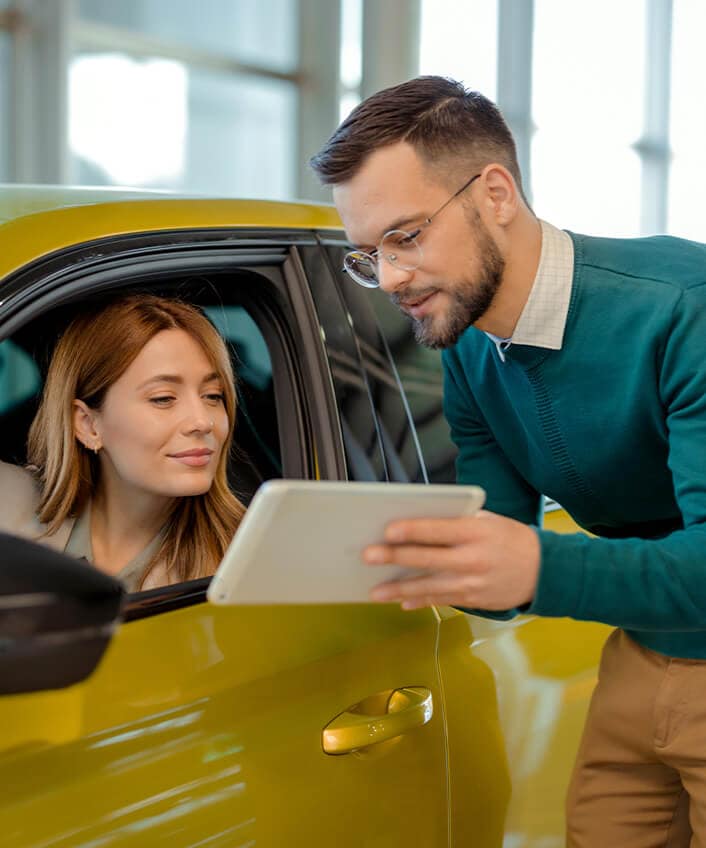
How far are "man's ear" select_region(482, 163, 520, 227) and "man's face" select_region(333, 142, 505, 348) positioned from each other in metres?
0.03

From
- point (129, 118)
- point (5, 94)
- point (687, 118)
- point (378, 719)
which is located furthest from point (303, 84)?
point (378, 719)

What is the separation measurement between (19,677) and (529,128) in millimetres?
9487

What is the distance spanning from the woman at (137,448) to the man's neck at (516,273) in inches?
17.5

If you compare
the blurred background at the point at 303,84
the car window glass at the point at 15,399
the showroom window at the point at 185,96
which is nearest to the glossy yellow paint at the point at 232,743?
the car window glass at the point at 15,399

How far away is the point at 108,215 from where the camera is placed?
163 cm

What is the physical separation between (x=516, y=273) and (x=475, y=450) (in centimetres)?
37

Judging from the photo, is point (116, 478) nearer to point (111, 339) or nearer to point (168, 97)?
point (111, 339)

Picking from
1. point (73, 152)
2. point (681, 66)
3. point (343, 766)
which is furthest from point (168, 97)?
point (681, 66)

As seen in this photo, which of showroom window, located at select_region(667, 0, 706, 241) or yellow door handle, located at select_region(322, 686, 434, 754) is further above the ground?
showroom window, located at select_region(667, 0, 706, 241)

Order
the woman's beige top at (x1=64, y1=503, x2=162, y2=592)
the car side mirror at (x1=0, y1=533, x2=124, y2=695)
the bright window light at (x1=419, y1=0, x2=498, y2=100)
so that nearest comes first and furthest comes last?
the car side mirror at (x1=0, y1=533, x2=124, y2=695)
the woman's beige top at (x1=64, y1=503, x2=162, y2=592)
the bright window light at (x1=419, y1=0, x2=498, y2=100)

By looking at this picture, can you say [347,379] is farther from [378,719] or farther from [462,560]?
[462,560]

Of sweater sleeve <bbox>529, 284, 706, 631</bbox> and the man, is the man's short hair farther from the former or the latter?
sweater sleeve <bbox>529, 284, 706, 631</bbox>

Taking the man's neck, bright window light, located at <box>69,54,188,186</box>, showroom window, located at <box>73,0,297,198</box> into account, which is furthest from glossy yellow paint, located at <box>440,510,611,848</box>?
bright window light, located at <box>69,54,188,186</box>

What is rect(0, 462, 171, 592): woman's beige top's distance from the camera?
1.76 metres
